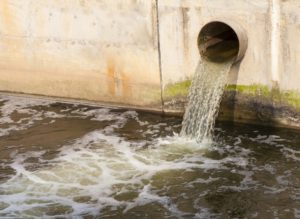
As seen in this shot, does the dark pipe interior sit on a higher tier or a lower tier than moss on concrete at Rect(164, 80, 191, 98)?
higher

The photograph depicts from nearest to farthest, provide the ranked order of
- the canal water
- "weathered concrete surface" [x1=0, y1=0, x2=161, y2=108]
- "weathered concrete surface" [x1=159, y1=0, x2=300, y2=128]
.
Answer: the canal water
"weathered concrete surface" [x1=159, y1=0, x2=300, y2=128]
"weathered concrete surface" [x1=0, y1=0, x2=161, y2=108]

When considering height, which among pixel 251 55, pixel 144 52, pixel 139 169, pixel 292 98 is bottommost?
pixel 139 169

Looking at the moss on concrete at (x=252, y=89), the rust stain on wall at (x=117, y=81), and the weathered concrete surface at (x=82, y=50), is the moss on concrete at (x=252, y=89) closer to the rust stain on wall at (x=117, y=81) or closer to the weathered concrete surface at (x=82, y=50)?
the weathered concrete surface at (x=82, y=50)

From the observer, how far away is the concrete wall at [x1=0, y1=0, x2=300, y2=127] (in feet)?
29.3

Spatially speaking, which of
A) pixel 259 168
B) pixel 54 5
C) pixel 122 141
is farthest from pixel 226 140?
pixel 54 5

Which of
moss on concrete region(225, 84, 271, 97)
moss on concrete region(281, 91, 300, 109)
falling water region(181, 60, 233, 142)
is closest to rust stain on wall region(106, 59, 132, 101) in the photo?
falling water region(181, 60, 233, 142)

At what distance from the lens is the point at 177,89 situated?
9.94 m

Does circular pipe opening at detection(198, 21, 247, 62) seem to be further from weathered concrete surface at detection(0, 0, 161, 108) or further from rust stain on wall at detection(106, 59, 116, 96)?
rust stain on wall at detection(106, 59, 116, 96)

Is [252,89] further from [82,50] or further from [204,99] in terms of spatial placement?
[82,50]

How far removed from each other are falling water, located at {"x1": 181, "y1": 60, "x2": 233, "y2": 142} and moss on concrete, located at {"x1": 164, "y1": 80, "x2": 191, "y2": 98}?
0.23 metres

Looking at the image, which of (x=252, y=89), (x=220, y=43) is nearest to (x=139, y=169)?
(x=252, y=89)

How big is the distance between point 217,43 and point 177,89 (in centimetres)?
98

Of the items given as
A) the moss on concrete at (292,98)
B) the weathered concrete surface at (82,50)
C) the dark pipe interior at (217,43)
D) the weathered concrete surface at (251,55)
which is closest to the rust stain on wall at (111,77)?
the weathered concrete surface at (82,50)

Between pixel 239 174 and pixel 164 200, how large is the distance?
45.6 inches
